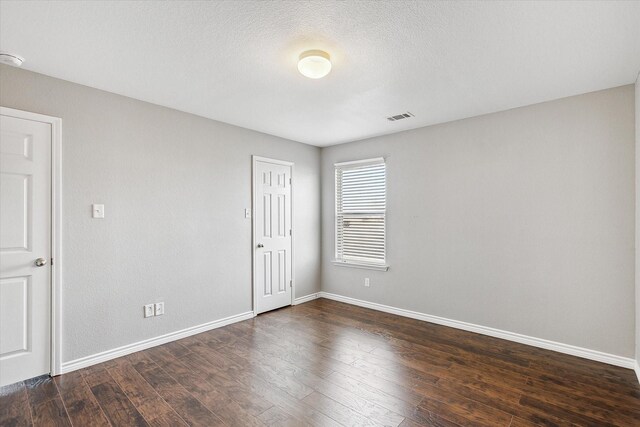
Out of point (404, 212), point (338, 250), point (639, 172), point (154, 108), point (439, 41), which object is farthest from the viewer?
point (338, 250)

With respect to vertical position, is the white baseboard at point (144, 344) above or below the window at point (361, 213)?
below

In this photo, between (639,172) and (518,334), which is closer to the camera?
(639,172)

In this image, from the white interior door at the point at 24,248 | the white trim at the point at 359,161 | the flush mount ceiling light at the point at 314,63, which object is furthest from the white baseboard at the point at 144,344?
the flush mount ceiling light at the point at 314,63

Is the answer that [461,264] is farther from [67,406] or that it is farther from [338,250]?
[67,406]

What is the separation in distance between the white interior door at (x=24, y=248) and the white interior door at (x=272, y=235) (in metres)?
2.19

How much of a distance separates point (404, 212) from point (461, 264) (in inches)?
38.9

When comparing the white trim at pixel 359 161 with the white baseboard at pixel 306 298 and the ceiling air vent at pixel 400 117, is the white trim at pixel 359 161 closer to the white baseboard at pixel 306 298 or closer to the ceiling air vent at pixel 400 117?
the ceiling air vent at pixel 400 117

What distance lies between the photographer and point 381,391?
2420 mm

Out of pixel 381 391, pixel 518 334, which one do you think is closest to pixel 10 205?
pixel 381 391

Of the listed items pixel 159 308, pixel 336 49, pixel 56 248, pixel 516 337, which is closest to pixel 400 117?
pixel 336 49

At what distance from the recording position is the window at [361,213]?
4566mm

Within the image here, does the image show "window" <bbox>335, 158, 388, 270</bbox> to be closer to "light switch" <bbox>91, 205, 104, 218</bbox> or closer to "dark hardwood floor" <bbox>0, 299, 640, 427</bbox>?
"dark hardwood floor" <bbox>0, 299, 640, 427</bbox>

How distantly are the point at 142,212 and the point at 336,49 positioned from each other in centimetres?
248

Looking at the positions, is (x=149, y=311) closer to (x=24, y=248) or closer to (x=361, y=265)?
(x=24, y=248)
